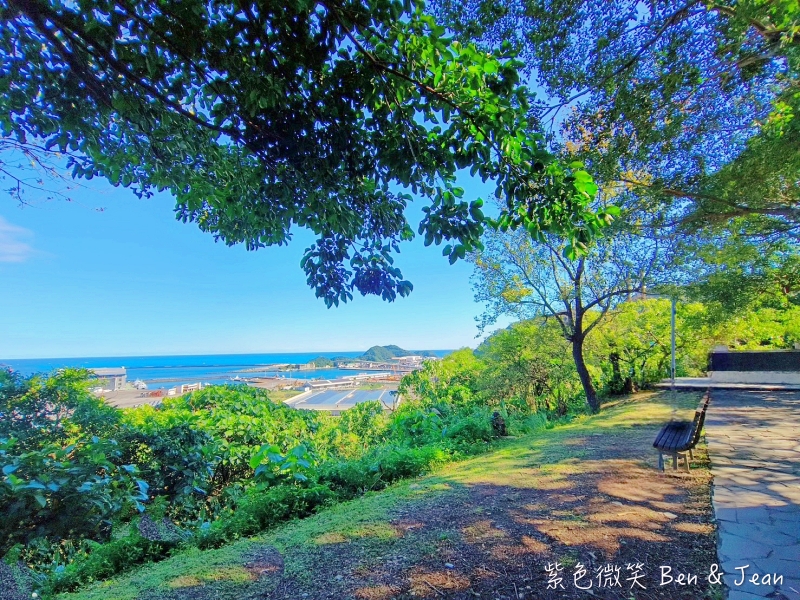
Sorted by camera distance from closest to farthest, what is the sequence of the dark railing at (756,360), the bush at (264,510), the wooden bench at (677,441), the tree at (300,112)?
the tree at (300,112) < the bush at (264,510) < the wooden bench at (677,441) < the dark railing at (756,360)

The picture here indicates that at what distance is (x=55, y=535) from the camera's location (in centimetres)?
340

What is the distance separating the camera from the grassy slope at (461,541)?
2.43 m

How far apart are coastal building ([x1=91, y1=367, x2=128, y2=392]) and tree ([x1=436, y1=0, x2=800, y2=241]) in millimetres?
6046

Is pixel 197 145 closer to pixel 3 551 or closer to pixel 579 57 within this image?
pixel 3 551

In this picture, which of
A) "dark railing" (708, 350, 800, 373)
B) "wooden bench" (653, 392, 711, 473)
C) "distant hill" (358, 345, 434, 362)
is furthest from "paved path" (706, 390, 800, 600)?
"distant hill" (358, 345, 434, 362)

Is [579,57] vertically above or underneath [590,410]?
above

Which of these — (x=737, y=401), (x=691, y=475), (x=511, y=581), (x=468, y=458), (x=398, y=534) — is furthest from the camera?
(x=737, y=401)

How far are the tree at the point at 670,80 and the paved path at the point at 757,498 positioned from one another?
332 cm

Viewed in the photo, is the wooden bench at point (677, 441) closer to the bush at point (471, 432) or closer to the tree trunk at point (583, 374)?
the bush at point (471, 432)

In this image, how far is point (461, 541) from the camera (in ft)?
9.41

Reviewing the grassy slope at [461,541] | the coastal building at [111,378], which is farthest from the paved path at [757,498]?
the coastal building at [111,378]

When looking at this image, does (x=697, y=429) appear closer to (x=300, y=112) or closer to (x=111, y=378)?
(x=300, y=112)

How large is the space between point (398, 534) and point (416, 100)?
337 cm

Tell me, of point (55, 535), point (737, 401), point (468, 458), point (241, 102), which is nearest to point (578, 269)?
point (737, 401)
